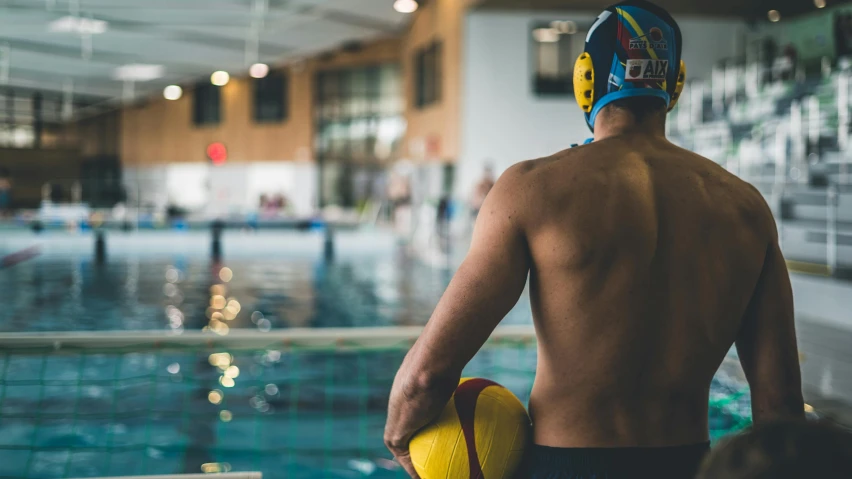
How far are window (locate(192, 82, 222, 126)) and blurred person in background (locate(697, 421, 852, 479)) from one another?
34021 millimetres

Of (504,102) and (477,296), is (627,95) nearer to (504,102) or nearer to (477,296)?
(477,296)

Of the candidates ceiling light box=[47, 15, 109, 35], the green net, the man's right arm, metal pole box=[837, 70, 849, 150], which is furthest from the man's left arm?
ceiling light box=[47, 15, 109, 35]

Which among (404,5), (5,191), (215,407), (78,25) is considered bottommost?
(215,407)

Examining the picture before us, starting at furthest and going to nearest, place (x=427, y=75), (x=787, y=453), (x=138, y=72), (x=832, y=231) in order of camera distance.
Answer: (x=138, y=72) < (x=427, y=75) < (x=832, y=231) < (x=787, y=453)

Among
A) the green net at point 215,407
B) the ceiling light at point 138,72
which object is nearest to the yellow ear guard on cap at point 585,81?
the green net at point 215,407

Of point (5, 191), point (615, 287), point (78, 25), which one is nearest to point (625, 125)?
point (615, 287)

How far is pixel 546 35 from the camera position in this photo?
19797 millimetres

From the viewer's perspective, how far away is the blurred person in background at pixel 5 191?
26188 mm

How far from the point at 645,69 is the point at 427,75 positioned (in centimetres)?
2345

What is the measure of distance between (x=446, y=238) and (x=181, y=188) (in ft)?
67.9

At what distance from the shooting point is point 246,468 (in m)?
4.16

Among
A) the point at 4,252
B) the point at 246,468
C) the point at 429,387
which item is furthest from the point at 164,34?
the point at 429,387

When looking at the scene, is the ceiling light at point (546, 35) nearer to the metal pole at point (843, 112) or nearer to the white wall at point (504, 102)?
the white wall at point (504, 102)

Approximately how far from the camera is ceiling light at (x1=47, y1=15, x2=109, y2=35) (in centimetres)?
1980
